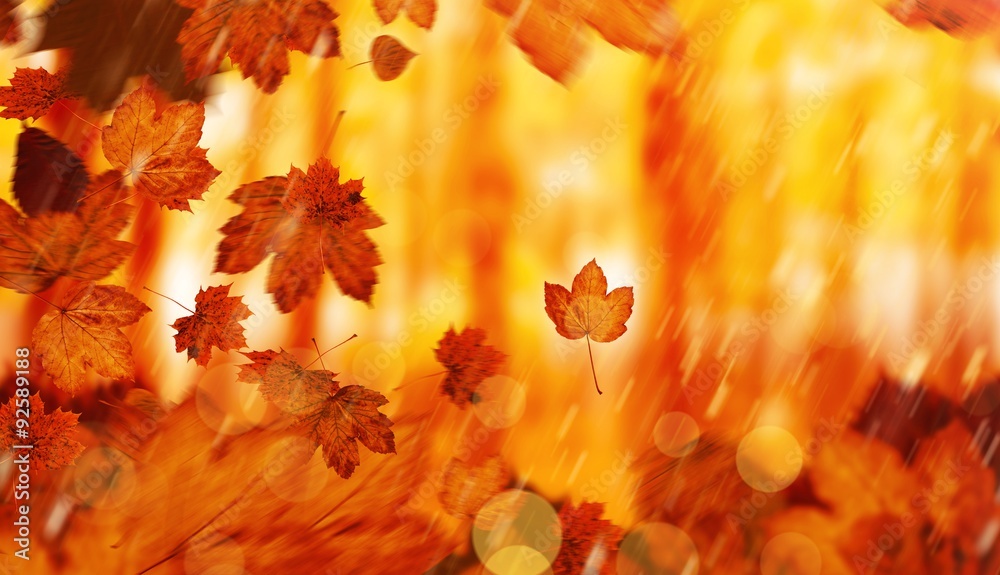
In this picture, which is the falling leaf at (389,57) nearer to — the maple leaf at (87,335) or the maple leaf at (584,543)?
the maple leaf at (87,335)

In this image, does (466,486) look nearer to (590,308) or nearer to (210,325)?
(590,308)

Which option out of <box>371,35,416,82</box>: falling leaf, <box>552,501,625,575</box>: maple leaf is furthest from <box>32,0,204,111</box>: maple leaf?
<box>552,501,625,575</box>: maple leaf

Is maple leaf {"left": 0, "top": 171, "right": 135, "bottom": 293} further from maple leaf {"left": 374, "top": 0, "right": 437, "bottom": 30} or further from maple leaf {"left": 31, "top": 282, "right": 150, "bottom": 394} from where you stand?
maple leaf {"left": 374, "top": 0, "right": 437, "bottom": 30}

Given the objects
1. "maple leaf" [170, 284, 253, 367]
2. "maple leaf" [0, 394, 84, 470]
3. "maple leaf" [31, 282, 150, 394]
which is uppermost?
"maple leaf" [170, 284, 253, 367]

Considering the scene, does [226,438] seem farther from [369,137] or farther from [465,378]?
[369,137]

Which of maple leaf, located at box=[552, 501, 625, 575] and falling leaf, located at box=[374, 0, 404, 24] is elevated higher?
falling leaf, located at box=[374, 0, 404, 24]

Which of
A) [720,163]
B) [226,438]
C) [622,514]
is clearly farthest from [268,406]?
[720,163]

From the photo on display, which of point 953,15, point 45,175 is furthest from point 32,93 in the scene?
point 953,15
